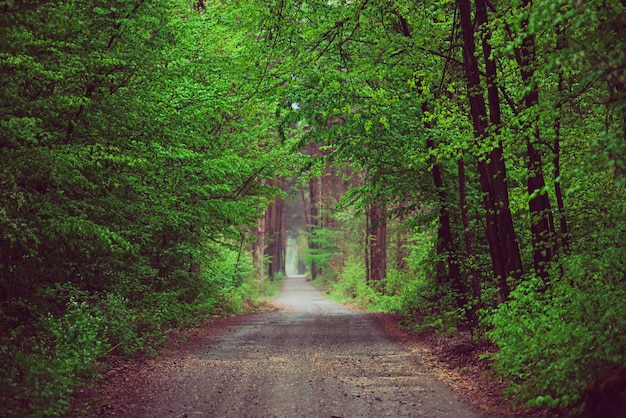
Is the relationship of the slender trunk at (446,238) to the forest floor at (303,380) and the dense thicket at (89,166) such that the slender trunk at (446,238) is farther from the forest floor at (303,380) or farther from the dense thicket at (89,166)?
the dense thicket at (89,166)

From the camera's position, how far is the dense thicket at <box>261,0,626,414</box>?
235 inches

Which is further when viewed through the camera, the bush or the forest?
the forest

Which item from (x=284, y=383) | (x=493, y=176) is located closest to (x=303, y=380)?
(x=284, y=383)

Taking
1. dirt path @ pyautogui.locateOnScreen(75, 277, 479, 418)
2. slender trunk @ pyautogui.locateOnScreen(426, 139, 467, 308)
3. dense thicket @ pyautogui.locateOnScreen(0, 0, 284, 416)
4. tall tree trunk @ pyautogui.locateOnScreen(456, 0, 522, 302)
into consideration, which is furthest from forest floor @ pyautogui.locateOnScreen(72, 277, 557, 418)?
slender trunk @ pyautogui.locateOnScreen(426, 139, 467, 308)

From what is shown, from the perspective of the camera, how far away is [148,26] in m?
10.3

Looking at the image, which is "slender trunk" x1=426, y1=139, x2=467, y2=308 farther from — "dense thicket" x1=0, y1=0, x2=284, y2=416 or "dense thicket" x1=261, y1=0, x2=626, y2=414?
"dense thicket" x1=0, y1=0, x2=284, y2=416

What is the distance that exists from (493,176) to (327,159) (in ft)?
20.9

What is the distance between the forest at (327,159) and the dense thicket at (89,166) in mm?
49

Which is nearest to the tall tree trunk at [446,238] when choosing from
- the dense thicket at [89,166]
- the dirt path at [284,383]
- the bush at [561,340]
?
the dirt path at [284,383]

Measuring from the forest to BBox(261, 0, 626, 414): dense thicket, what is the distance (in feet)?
0.16

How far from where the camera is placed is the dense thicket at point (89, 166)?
24.3 feet

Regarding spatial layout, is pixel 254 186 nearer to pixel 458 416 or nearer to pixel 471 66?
pixel 471 66

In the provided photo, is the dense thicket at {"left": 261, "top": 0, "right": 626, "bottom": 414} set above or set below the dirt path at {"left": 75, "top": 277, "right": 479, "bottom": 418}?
above

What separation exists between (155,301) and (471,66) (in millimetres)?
9122
